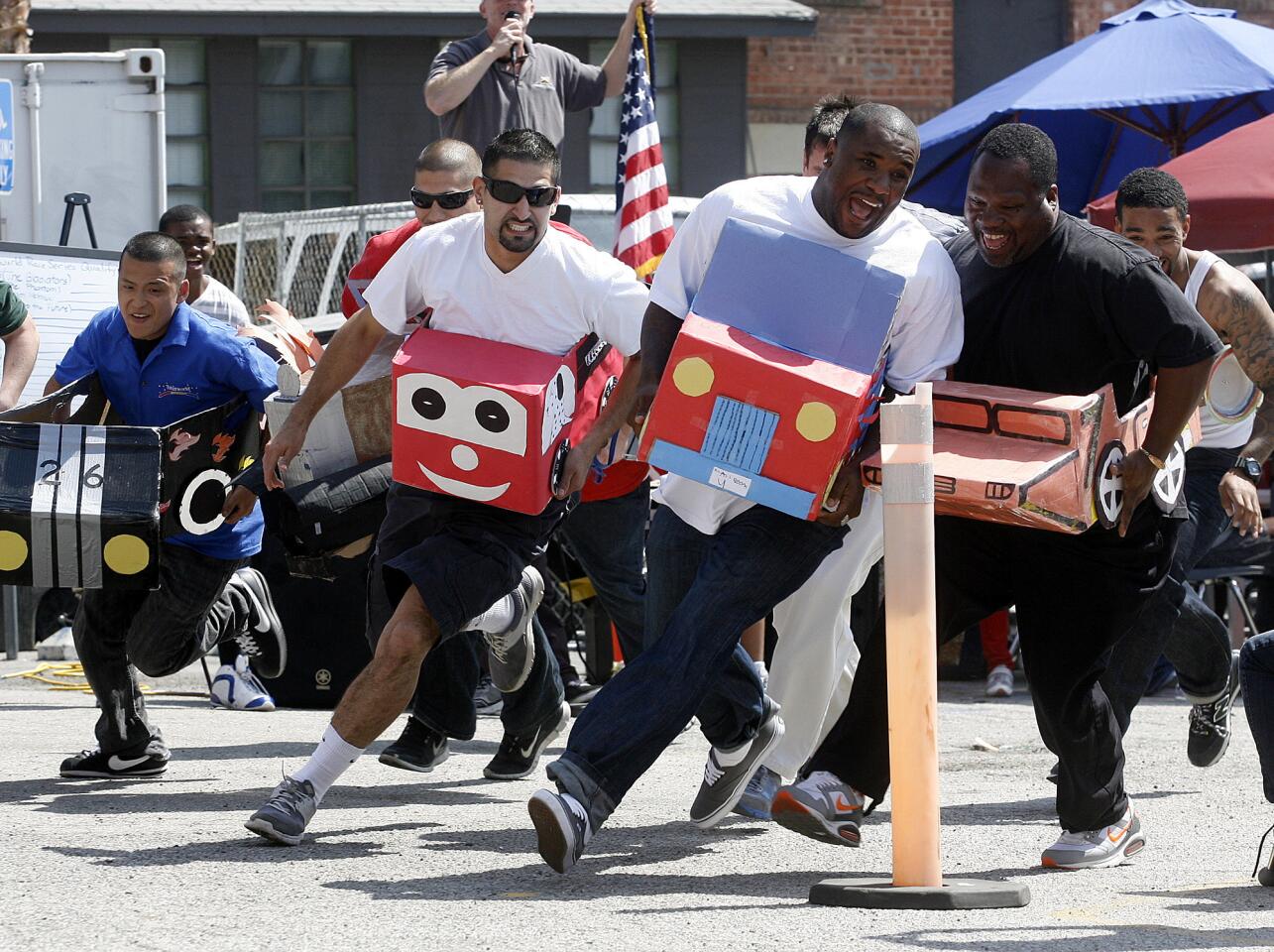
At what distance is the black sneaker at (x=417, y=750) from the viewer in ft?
23.0

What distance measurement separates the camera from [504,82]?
9.27 metres

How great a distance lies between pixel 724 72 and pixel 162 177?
1035cm

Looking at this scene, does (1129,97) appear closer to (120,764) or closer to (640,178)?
(640,178)

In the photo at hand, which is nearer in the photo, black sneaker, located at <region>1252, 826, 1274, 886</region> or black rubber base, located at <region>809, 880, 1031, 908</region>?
black rubber base, located at <region>809, 880, 1031, 908</region>

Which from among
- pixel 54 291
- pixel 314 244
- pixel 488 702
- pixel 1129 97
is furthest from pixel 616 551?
pixel 314 244

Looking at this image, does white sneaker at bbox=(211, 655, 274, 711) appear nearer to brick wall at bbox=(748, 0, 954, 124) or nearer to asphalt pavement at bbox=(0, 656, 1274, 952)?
asphalt pavement at bbox=(0, 656, 1274, 952)

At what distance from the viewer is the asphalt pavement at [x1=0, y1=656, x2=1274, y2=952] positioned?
448cm

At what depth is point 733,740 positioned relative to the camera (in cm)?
578

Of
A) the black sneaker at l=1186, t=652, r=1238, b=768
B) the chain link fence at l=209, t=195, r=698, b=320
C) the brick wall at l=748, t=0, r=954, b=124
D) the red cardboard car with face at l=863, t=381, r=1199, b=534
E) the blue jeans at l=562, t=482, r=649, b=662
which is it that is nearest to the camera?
the red cardboard car with face at l=863, t=381, r=1199, b=534

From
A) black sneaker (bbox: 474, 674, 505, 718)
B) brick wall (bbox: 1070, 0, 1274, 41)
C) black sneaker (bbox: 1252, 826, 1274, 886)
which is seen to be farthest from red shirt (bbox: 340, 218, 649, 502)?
brick wall (bbox: 1070, 0, 1274, 41)

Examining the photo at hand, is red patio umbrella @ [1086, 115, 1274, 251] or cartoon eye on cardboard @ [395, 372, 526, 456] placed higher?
A: red patio umbrella @ [1086, 115, 1274, 251]

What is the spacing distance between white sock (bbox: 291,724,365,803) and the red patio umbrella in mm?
6006

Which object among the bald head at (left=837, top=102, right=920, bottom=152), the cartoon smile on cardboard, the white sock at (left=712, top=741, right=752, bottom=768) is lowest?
the white sock at (left=712, top=741, right=752, bottom=768)

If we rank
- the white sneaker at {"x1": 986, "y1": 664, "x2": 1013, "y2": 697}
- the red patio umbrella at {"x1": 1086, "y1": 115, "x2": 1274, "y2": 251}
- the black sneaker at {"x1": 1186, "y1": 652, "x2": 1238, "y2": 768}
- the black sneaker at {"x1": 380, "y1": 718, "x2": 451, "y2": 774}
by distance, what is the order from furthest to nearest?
the red patio umbrella at {"x1": 1086, "y1": 115, "x2": 1274, "y2": 251}, the white sneaker at {"x1": 986, "y1": 664, "x2": 1013, "y2": 697}, the black sneaker at {"x1": 1186, "y1": 652, "x2": 1238, "y2": 768}, the black sneaker at {"x1": 380, "y1": 718, "x2": 451, "y2": 774}
